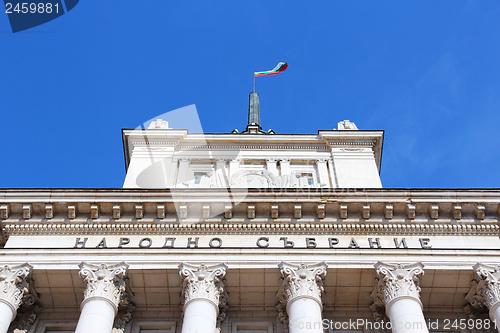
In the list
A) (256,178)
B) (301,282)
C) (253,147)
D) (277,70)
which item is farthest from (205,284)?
(277,70)

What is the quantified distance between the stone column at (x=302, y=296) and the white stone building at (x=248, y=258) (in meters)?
0.05

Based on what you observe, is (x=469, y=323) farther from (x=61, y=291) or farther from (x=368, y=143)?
(x=61, y=291)

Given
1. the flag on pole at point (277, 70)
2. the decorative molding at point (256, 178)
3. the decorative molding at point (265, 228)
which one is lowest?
the decorative molding at point (265, 228)

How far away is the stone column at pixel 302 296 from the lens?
20141mm

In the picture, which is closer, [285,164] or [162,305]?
[162,305]

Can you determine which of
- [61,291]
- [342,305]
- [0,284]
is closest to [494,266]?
[342,305]

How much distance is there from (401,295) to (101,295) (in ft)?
33.1

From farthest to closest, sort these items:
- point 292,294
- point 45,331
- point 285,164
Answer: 1. point 285,164
2. point 45,331
3. point 292,294

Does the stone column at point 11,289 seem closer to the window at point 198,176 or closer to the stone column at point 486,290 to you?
the window at point 198,176

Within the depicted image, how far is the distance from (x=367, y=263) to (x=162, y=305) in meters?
7.66

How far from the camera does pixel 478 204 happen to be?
78.1 feet

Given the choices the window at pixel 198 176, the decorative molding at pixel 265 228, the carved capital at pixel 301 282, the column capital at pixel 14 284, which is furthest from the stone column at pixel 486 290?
the column capital at pixel 14 284

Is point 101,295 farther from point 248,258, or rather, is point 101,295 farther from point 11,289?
point 248,258

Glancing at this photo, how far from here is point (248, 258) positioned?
22391 mm
